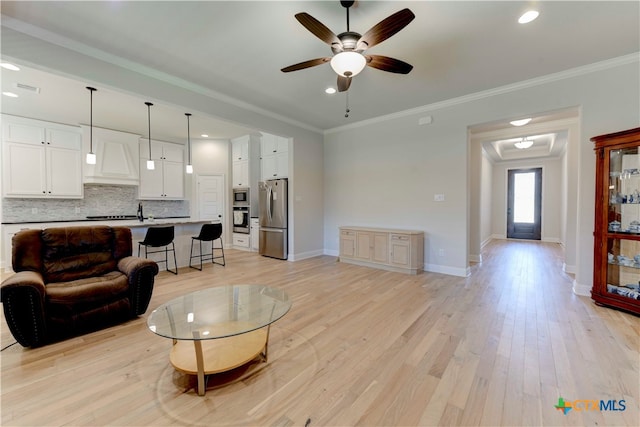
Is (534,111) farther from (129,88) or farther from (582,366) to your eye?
(129,88)

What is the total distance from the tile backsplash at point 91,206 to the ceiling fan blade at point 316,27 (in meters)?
6.05

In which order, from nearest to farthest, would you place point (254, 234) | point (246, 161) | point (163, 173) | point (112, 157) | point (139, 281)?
Result: 1. point (139, 281)
2. point (112, 157)
3. point (163, 173)
4. point (254, 234)
5. point (246, 161)

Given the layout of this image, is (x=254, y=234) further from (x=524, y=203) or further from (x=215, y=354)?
(x=524, y=203)

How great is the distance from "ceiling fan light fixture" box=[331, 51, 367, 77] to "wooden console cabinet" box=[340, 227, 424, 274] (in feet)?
9.66

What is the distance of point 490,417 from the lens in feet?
Answer: 4.88

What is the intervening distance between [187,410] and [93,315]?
1.64m

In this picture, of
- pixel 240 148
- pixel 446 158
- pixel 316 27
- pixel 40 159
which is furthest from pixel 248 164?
pixel 316 27

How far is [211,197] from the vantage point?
7074 mm

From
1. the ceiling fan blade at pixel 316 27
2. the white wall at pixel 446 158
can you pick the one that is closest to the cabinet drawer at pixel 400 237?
the white wall at pixel 446 158

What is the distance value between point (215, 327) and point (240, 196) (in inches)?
220

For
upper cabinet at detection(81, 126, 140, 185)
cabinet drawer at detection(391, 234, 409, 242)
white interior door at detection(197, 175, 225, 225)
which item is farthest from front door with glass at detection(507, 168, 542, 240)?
upper cabinet at detection(81, 126, 140, 185)

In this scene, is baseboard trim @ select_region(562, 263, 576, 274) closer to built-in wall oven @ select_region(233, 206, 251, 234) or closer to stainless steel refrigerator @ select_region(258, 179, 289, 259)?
stainless steel refrigerator @ select_region(258, 179, 289, 259)

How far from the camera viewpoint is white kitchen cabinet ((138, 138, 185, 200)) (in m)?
6.13

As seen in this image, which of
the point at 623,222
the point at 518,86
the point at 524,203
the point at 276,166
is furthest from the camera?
the point at 524,203
